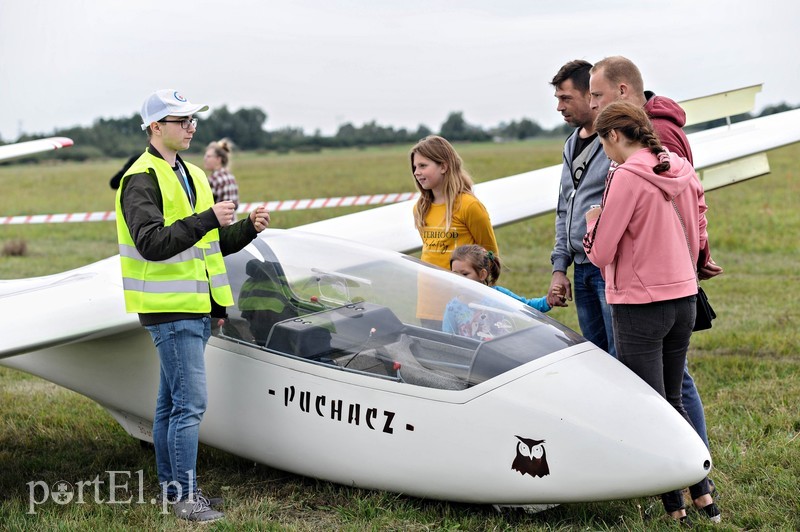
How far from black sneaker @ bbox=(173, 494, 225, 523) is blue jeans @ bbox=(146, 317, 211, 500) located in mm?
54

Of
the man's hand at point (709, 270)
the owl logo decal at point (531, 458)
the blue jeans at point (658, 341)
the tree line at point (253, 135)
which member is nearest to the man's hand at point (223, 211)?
the owl logo decal at point (531, 458)

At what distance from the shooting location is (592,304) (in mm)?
4855

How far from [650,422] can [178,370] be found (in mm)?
2222

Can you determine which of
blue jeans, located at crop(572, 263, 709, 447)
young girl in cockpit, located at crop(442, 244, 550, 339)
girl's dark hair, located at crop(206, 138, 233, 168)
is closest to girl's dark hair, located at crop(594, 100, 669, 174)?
blue jeans, located at crop(572, 263, 709, 447)

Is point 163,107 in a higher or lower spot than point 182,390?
higher

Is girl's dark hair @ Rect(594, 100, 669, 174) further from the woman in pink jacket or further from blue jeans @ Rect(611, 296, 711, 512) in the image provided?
blue jeans @ Rect(611, 296, 711, 512)

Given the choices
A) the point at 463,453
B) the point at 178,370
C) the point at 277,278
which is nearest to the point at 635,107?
the point at 463,453

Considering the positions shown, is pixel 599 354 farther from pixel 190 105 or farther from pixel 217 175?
pixel 217 175

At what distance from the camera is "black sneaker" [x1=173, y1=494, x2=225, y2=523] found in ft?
14.0

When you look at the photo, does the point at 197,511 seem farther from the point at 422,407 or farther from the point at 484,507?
the point at 484,507

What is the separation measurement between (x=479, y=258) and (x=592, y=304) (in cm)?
68

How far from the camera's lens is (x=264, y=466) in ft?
16.5

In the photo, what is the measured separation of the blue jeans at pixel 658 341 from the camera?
13.0ft

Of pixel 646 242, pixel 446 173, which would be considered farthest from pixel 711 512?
pixel 446 173
